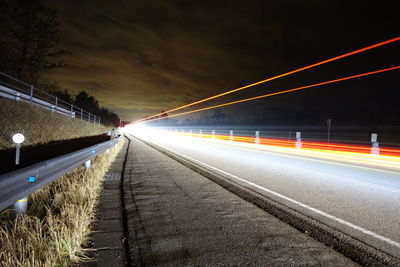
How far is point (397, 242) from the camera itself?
3760mm

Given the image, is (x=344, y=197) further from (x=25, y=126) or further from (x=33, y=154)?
(x=25, y=126)

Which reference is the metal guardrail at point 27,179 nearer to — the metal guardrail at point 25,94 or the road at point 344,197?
the road at point 344,197

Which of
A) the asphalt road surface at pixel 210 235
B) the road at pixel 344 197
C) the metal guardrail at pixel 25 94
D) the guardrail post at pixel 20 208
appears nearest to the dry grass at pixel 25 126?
the metal guardrail at pixel 25 94

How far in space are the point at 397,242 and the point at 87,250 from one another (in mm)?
4000

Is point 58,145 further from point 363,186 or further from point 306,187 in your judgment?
point 363,186

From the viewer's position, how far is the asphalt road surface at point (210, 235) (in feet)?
10.3

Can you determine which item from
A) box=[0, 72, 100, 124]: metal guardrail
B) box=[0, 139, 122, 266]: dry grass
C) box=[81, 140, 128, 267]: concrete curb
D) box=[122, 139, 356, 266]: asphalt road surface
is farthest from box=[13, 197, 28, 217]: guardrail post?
box=[0, 72, 100, 124]: metal guardrail

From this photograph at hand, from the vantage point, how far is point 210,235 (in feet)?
12.4

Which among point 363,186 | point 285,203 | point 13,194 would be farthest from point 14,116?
point 363,186

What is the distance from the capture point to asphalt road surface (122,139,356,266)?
313cm

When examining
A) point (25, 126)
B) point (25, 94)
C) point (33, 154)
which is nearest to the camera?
point (33, 154)

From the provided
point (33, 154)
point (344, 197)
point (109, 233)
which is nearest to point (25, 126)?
point (33, 154)

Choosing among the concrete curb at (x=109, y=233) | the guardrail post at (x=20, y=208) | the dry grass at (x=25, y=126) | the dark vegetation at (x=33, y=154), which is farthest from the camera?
the dry grass at (x=25, y=126)

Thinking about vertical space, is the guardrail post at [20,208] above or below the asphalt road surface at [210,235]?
above
